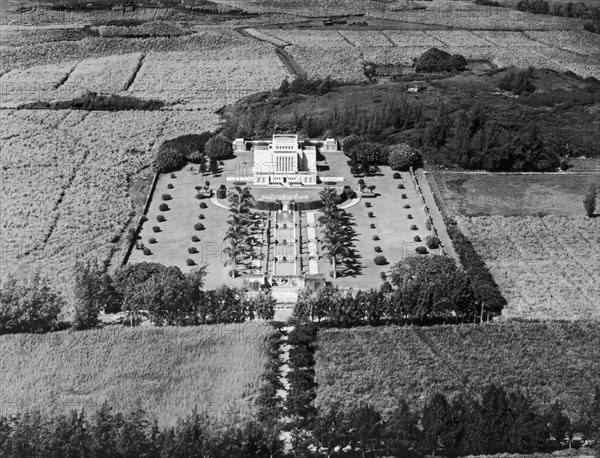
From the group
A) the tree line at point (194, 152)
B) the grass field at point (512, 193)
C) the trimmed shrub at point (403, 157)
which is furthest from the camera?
the trimmed shrub at point (403, 157)

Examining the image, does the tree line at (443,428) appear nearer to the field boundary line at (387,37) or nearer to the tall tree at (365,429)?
the tall tree at (365,429)

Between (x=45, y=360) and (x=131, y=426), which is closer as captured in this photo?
(x=131, y=426)

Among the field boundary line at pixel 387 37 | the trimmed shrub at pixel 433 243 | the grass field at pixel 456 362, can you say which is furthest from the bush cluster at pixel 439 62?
the grass field at pixel 456 362

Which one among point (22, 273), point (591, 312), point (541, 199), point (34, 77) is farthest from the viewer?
point (34, 77)

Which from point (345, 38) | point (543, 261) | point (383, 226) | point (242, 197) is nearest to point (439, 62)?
point (345, 38)

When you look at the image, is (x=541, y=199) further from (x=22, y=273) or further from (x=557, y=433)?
(x=22, y=273)

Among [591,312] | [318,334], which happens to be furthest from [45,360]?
[591,312]
